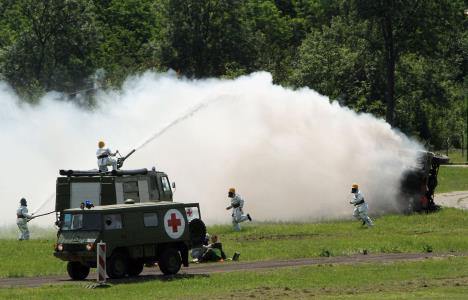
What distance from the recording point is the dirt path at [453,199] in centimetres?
6310

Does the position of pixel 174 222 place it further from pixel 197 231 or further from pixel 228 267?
pixel 228 267

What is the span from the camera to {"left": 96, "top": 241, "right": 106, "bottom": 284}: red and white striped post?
31.7 meters

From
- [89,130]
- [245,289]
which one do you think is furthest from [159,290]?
[89,130]

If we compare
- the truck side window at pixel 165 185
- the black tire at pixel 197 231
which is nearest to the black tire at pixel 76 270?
the black tire at pixel 197 231

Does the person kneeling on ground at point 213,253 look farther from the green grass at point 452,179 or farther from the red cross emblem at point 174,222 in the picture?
the green grass at point 452,179

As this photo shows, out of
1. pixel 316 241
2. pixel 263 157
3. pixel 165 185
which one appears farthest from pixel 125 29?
pixel 316 241

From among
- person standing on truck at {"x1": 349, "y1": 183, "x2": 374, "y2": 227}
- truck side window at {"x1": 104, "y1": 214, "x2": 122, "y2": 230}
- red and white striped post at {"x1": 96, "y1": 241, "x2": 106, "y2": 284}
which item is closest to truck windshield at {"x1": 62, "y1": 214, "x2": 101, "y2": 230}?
truck side window at {"x1": 104, "y1": 214, "x2": 122, "y2": 230}

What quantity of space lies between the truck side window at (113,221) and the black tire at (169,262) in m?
1.82

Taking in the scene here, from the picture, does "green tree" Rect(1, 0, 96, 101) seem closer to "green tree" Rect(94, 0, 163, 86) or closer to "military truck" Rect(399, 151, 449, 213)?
"green tree" Rect(94, 0, 163, 86)

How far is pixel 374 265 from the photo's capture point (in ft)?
118

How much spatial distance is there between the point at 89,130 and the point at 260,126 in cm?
1104

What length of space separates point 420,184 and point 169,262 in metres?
24.6

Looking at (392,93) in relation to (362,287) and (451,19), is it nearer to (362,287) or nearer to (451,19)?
(451,19)

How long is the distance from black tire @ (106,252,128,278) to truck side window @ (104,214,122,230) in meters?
0.90
